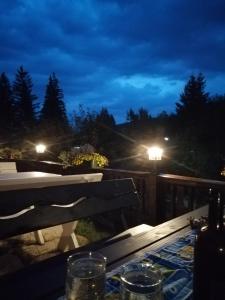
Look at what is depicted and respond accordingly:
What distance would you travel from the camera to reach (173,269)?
1.02 m

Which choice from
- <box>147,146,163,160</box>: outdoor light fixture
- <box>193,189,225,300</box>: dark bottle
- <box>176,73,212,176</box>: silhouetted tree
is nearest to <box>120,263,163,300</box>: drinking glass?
<box>193,189,225,300</box>: dark bottle

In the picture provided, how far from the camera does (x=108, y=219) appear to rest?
4707 millimetres

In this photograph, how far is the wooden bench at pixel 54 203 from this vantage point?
68.7 inches

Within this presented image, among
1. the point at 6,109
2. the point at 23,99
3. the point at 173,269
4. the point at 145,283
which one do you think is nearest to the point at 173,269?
the point at 173,269

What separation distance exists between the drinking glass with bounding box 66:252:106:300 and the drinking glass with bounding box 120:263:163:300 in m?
0.08

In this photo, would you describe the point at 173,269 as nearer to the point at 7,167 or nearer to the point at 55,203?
the point at 55,203

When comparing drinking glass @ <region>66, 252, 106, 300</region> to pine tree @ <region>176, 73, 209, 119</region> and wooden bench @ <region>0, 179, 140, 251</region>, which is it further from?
pine tree @ <region>176, 73, 209, 119</region>

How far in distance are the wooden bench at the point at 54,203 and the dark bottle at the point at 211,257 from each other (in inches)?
51.4

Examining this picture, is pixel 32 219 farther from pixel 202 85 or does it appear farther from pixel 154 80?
pixel 154 80

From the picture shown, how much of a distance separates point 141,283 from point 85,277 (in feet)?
0.49

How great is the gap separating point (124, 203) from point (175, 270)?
4.65ft

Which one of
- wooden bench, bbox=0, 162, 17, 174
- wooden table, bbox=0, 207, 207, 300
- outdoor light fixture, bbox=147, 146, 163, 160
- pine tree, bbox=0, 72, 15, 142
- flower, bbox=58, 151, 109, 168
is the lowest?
wooden table, bbox=0, 207, 207, 300

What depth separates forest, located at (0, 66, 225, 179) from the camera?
42.3ft

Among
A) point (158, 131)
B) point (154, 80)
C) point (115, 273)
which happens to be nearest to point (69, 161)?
point (115, 273)
